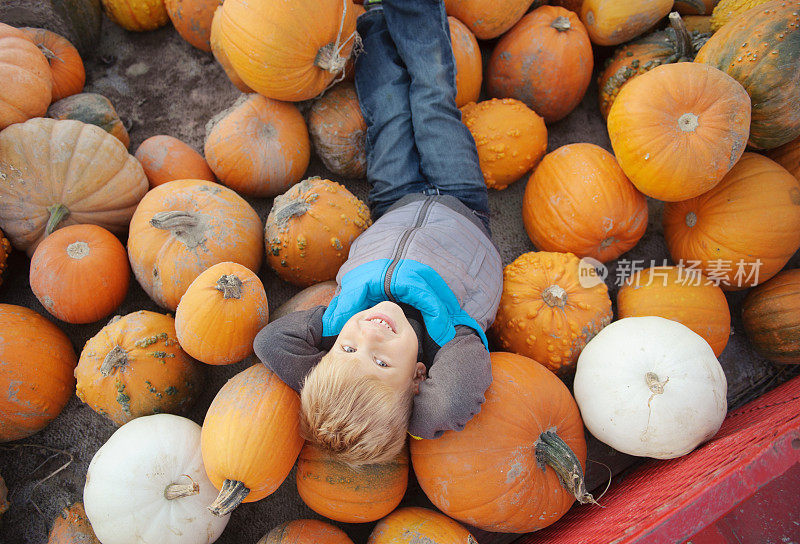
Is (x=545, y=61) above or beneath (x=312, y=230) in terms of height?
above

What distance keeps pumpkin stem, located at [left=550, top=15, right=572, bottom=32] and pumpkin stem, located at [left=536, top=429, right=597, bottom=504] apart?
211 cm

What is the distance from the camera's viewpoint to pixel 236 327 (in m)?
1.80

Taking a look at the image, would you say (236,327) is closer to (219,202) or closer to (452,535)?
(219,202)

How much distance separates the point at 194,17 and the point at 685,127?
8.53 ft

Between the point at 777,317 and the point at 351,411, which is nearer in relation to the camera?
the point at 351,411

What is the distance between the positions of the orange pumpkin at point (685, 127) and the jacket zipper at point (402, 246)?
973mm

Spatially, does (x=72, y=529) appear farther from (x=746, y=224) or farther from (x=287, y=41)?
(x=746, y=224)

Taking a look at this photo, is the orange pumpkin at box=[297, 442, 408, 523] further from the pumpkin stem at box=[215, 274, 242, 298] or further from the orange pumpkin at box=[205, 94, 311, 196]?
the orange pumpkin at box=[205, 94, 311, 196]

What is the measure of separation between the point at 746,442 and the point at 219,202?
2217 millimetres

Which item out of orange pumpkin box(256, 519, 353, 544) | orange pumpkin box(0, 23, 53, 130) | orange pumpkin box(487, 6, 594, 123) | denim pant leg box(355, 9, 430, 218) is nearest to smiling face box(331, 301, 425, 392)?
orange pumpkin box(256, 519, 353, 544)

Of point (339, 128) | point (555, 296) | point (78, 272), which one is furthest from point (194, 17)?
point (555, 296)

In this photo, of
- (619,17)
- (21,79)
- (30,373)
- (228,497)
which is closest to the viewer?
(228,497)

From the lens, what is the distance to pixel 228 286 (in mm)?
1726

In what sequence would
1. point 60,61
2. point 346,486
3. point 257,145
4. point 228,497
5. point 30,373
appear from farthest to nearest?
1. point 60,61
2. point 257,145
3. point 30,373
4. point 346,486
5. point 228,497
